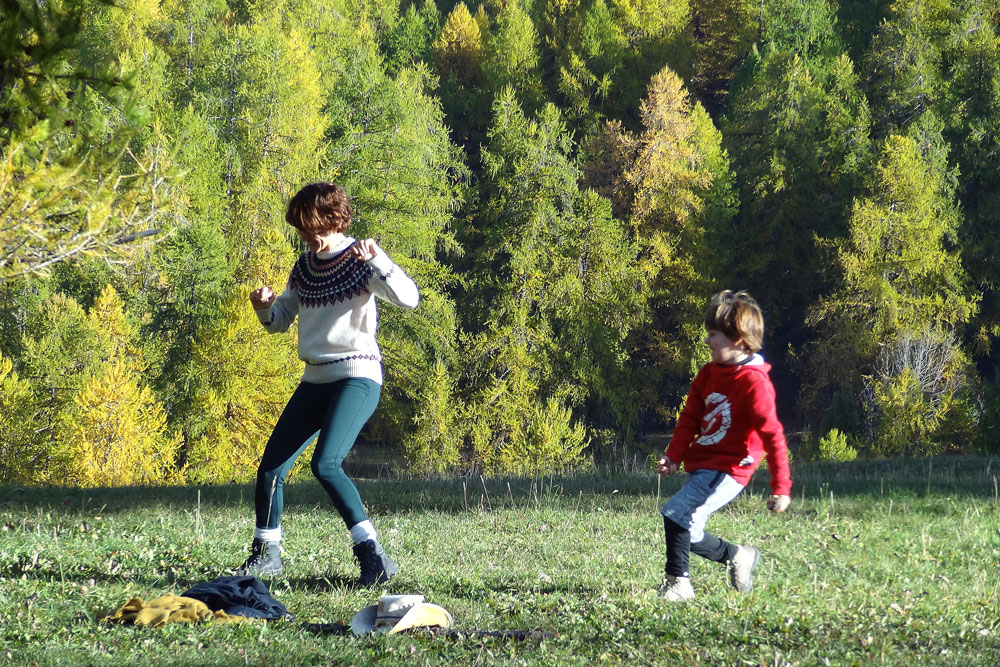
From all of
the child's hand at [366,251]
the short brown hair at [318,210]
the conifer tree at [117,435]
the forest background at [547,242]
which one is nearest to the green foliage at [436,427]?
the forest background at [547,242]

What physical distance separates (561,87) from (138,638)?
44.3 meters

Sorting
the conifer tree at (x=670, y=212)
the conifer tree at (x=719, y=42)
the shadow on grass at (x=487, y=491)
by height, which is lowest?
the shadow on grass at (x=487, y=491)

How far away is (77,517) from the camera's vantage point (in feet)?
27.0

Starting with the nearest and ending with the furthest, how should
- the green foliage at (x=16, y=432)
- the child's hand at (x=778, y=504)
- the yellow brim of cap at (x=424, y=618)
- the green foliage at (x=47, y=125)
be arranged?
the yellow brim of cap at (x=424, y=618) → the child's hand at (x=778, y=504) → the green foliage at (x=47, y=125) → the green foliage at (x=16, y=432)

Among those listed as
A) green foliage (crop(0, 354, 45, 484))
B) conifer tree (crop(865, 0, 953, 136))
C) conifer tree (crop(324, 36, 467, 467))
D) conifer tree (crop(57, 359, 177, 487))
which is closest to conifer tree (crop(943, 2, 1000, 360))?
conifer tree (crop(865, 0, 953, 136))

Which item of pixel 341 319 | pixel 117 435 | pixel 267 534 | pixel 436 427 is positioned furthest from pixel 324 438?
pixel 436 427

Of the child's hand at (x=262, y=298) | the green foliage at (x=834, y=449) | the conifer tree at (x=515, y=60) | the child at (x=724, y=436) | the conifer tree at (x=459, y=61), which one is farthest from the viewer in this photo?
the conifer tree at (x=459, y=61)

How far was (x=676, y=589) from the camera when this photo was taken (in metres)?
5.16

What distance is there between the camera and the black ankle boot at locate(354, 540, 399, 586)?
5.43 meters

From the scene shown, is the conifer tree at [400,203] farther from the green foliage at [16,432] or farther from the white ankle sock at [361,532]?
the white ankle sock at [361,532]

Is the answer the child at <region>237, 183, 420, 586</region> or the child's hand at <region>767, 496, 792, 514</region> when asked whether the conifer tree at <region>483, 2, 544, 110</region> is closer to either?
the child at <region>237, 183, 420, 586</region>

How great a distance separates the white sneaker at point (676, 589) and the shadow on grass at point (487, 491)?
132 inches

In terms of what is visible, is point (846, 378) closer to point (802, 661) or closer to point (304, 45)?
point (304, 45)

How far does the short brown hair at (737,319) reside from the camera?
200 inches
